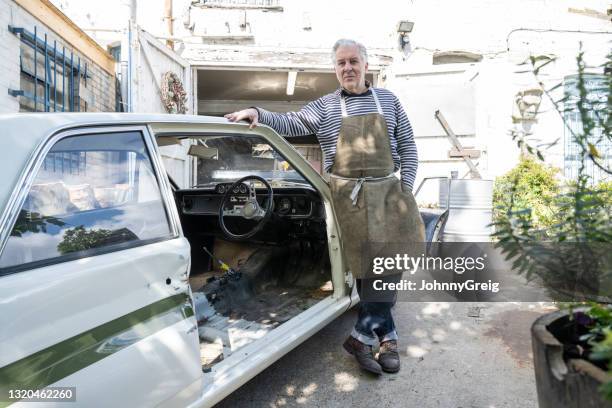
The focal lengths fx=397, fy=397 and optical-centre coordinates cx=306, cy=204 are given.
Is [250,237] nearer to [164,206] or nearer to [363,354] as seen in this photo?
[363,354]

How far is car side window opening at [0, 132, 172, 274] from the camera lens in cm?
121

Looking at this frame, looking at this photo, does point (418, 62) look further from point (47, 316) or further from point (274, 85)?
point (47, 316)

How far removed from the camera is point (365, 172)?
2.48 metres

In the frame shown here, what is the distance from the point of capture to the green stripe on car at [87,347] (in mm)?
1052

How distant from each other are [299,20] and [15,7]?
5.01m

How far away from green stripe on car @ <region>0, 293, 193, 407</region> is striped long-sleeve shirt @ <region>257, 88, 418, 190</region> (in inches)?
56.4

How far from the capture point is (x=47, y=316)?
1127 mm

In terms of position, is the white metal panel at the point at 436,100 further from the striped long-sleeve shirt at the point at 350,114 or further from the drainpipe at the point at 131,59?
the striped long-sleeve shirt at the point at 350,114

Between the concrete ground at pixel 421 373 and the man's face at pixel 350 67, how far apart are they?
72.2 inches

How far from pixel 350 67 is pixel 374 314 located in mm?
1593

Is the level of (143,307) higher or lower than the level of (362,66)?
lower

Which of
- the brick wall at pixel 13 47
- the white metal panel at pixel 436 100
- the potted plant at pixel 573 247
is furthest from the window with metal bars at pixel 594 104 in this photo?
the white metal panel at pixel 436 100

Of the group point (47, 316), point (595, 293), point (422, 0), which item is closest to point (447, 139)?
point (422, 0)

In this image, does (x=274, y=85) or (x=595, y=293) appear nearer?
(x=595, y=293)
